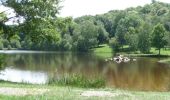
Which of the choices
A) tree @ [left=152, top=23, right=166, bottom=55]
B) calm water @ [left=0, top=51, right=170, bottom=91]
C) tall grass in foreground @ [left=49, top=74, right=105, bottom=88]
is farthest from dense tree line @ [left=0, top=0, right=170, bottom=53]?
tall grass in foreground @ [left=49, top=74, right=105, bottom=88]

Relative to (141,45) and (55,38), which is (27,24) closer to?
(55,38)

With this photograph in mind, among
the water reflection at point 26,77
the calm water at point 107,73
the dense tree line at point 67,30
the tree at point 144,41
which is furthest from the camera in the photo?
the tree at point 144,41

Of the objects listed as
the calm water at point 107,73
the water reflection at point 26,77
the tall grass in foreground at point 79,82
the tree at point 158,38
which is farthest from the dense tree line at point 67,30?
the tall grass in foreground at point 79,82

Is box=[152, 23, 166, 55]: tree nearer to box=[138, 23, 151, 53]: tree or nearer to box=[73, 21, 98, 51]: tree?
box=[138, 23, 151, 53]: tree

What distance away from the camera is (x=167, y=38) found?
98062 mm

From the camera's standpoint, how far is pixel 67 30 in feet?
355

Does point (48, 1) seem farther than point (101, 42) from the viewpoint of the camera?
No

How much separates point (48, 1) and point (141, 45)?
283ft

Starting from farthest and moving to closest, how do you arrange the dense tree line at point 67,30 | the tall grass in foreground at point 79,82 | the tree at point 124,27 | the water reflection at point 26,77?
the tree at point 124,27, the water reflection at point 26,77, the dense tree line at point 67,30, the tall grass in foreground at point 79,82

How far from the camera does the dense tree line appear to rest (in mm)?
27469

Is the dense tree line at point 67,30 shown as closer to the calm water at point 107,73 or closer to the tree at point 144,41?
the tree at point 144,41

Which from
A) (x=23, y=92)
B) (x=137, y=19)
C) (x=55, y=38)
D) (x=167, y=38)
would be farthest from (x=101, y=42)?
(x=23, y=92)

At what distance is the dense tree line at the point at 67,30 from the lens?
1081 inches

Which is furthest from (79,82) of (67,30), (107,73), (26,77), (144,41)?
(144,41)
